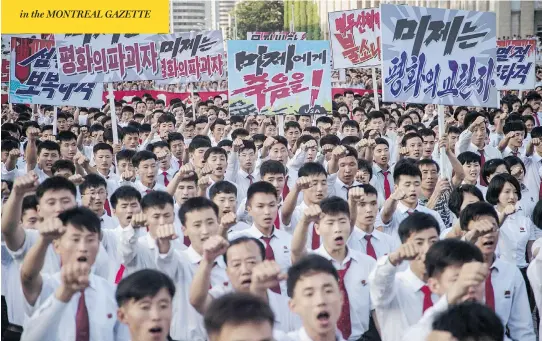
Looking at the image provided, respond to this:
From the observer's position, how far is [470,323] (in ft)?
12.8

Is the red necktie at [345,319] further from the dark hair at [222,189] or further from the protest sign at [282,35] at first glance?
the protest sign at [282,35]

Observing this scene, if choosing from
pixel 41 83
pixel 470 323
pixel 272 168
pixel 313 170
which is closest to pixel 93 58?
pixel 41 83

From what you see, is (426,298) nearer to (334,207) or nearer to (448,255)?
(448,255)

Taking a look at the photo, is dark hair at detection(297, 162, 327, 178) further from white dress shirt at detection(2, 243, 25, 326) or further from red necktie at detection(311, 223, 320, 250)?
white dress shirt at detection(2, 243, 25, 326)

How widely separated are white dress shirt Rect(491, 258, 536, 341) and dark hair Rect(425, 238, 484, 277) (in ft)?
2.49

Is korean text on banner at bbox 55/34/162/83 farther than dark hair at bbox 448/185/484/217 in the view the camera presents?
Yes

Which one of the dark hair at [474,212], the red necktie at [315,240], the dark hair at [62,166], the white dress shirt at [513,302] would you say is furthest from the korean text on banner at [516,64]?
the white dress shirt at [513,302]

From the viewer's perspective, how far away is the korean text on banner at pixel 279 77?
11852 mm

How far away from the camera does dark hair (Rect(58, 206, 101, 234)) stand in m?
5.54

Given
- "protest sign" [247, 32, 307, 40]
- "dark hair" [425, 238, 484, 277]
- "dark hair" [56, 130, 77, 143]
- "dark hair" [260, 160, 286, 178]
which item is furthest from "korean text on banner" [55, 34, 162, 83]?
"protest sign" [247, 32, 307, 40]

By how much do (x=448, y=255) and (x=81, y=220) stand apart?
2065 millimetres

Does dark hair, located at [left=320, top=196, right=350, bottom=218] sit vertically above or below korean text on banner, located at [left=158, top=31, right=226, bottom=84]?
below

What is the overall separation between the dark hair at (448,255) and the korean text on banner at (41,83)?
9011 mm

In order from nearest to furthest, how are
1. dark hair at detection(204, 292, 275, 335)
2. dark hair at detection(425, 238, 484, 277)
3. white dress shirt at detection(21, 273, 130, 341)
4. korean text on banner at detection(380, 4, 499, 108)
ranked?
1. dark hair at detection(204, 292, 275, 335)
2. dark hair at detection(425, 238, 484, 277)
3. white dress shirt at detection(21, 273, 130, 341)
4. korean text on banner at detection(380, 4, 499, 108)
